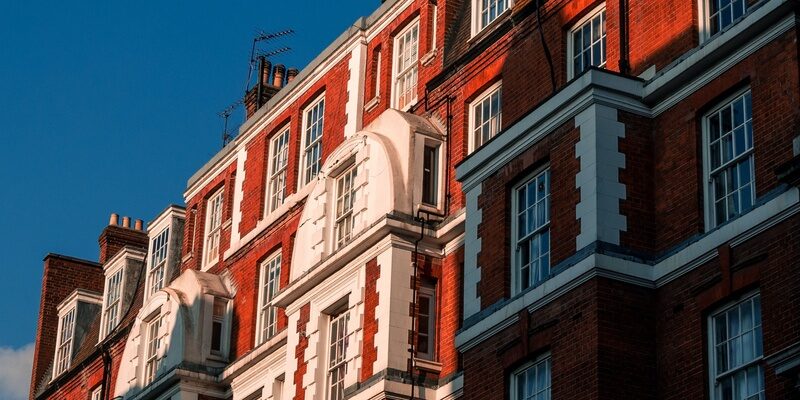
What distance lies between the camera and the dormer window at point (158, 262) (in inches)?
2016

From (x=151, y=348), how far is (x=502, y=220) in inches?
714

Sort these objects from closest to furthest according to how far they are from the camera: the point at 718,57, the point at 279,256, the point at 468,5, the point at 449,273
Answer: the point at 718,57 < the point at 449,273 < the point at 468,5 < the point at 279,256

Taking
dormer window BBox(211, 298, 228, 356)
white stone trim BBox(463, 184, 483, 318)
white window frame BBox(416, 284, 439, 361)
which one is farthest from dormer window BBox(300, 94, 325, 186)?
white stone trim BBox(463, 184, 483, 318)

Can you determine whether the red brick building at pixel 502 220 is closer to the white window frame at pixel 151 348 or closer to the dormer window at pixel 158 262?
the white window frame at pixel 151 348

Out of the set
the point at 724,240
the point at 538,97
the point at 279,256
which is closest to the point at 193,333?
the point at 279,256

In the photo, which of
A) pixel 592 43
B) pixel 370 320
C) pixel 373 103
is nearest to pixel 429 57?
pixel 373 103

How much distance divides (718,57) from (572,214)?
3.53 m

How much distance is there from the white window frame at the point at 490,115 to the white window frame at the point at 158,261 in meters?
15.9

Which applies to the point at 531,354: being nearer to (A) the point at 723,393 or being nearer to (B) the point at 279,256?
(A) the point at 723,393

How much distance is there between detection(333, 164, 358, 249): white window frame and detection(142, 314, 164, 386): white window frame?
9.87 meters

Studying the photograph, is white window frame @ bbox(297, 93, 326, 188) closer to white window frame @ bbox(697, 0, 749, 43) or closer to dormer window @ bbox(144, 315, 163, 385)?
dormer window @ bbox(144, 315, 163, 385)

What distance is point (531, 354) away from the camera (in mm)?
30453

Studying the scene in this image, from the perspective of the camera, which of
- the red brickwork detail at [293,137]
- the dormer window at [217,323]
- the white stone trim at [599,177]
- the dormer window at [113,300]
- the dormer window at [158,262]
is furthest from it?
the dormer window at [113,300]

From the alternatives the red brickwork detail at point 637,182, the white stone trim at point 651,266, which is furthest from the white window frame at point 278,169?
the red brickwork detail at point 637,182
